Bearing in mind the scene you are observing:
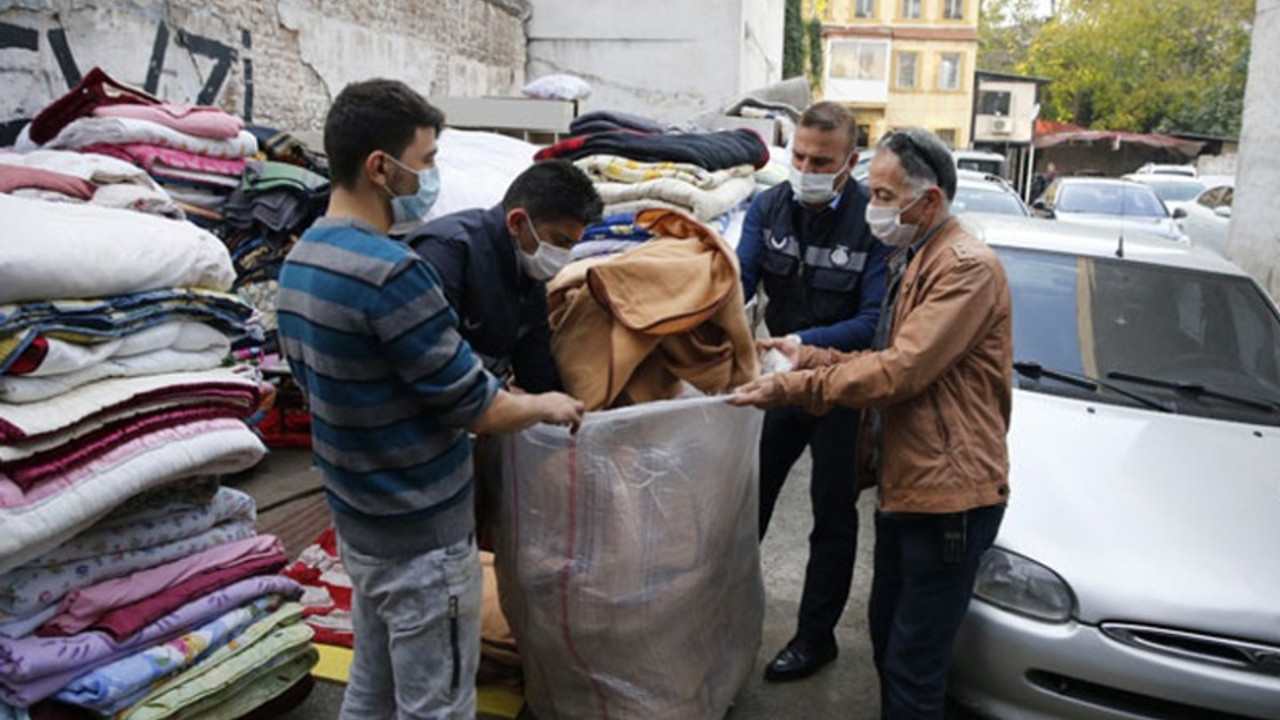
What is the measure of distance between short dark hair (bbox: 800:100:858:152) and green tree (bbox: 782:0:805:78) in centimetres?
2217

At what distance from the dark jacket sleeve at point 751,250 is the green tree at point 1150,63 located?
37014mm

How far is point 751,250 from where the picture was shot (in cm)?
319

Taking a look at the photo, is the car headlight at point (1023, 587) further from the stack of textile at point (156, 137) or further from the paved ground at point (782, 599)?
Result: the stack of textile at point (156, 137)

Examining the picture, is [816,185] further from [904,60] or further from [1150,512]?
[904,60]

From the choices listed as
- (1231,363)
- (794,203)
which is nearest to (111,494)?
(794,203)

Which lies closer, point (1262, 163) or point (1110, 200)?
point (1262, 163)

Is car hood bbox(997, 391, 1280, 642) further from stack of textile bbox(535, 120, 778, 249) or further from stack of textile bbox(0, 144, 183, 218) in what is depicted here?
stack of textile bbox(0, 144, 183, 218)

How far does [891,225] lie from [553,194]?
0.86 meters

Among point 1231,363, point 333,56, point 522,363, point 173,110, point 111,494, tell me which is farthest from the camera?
point 333,56

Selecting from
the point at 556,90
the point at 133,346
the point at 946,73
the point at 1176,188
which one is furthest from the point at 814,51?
the point at 133,346

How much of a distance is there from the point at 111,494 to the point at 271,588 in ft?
2.01

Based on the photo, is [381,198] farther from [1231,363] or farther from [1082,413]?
[1231,363]

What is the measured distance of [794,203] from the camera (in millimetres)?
3139

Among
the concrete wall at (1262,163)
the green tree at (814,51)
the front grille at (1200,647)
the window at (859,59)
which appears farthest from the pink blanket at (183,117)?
the window at (859,59)
